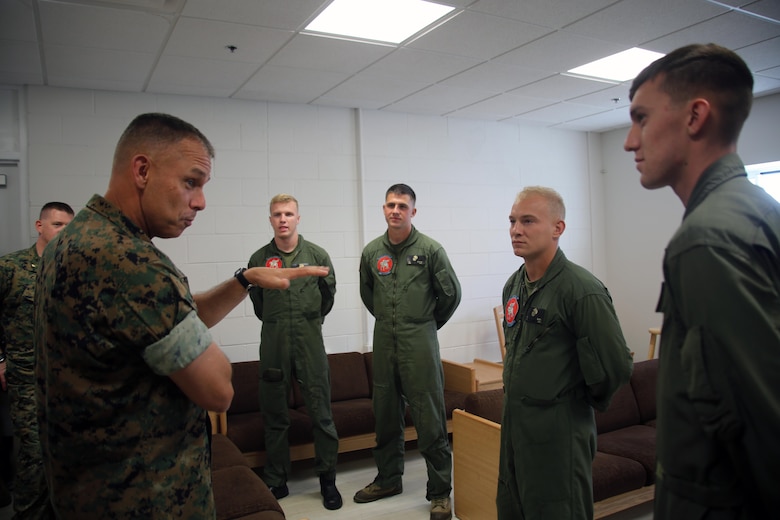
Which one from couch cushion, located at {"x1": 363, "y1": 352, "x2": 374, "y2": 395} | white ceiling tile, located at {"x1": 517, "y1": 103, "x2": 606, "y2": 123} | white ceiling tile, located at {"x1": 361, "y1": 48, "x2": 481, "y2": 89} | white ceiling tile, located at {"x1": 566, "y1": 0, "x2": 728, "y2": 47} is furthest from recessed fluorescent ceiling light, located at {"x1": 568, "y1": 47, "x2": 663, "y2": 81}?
couch cushion, located at {"x1": 363, "y1": 352, "x2": 374, "y2": 395}

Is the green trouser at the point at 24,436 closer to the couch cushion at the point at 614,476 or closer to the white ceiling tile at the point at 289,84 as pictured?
the white ceiling tile at the point at 289,84

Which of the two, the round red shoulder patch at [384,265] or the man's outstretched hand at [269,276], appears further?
the round red shoulder patch at [384,265]

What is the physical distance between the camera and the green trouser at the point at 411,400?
3213 millimetres

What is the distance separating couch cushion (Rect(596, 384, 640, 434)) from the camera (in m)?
3.46

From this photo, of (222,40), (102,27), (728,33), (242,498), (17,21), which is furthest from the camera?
(728,33)

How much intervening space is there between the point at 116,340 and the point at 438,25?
8.63 feet

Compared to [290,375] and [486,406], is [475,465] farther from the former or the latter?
[290,375]

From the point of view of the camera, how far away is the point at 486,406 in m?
2.97

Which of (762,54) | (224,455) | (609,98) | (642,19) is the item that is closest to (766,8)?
(642,19)

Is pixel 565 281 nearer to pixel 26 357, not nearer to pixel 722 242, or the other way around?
pixel 722 242

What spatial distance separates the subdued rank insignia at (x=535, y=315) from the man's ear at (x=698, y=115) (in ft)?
3.58

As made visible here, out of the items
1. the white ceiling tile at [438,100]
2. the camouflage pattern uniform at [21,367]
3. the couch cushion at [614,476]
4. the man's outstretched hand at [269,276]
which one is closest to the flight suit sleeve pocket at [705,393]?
the man's outstretched hand at [269,276]

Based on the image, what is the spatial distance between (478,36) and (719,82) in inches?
98.9

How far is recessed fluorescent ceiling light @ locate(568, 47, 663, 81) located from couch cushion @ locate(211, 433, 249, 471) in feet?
11.4
